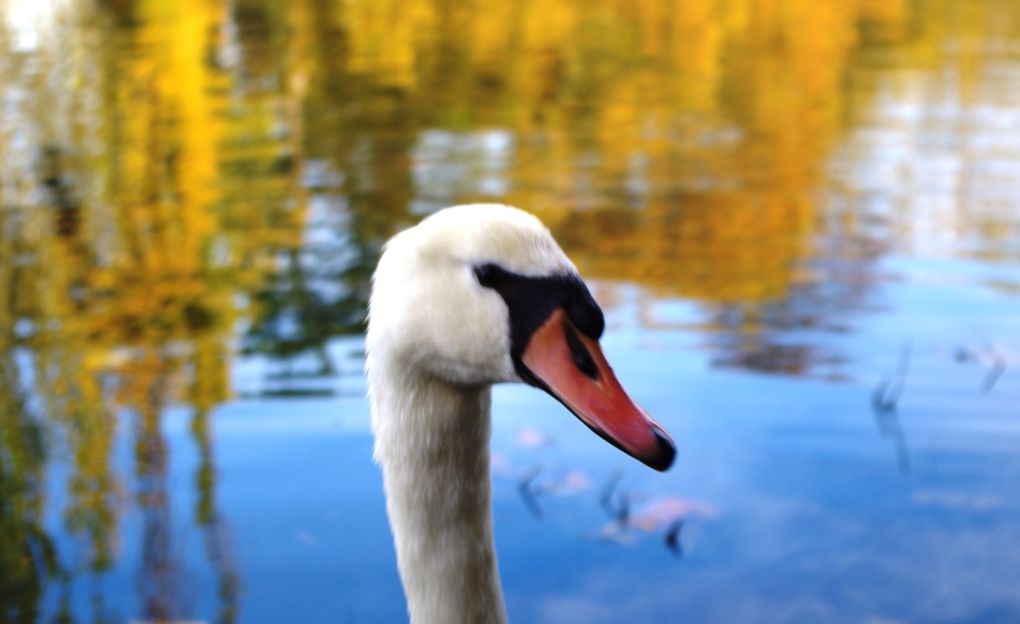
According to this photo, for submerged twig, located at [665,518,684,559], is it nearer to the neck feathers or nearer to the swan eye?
the neck feathers

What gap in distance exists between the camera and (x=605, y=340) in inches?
237

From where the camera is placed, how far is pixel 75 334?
638cm

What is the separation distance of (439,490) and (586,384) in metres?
0.41

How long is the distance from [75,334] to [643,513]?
3.34 m

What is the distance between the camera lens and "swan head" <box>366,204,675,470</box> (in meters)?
2.06

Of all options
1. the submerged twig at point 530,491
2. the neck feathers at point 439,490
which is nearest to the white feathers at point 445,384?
the neck feathers at point 439,490

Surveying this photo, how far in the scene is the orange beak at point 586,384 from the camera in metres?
2.03

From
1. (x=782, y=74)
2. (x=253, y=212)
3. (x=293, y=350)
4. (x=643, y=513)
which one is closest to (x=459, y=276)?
(x=643, y=513)

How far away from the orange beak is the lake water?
2038 mm

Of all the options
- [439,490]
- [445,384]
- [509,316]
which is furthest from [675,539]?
[509,316]

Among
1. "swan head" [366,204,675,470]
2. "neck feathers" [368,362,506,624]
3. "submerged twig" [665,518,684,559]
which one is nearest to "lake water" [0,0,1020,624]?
"submerged twig" [665,518,684,559]

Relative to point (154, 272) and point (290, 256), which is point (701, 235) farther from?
point (154, 272)

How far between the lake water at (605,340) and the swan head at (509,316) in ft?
6.67

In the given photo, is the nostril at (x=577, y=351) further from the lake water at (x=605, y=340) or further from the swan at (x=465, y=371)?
the lake water at (x=605, y=340)
